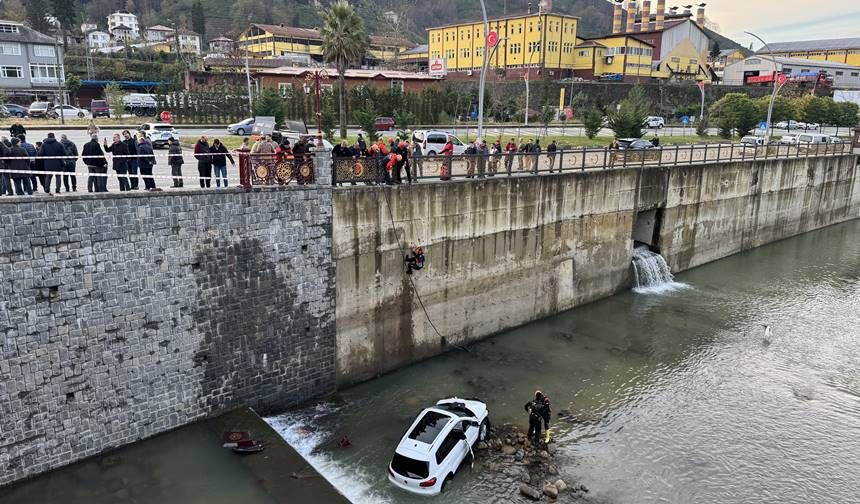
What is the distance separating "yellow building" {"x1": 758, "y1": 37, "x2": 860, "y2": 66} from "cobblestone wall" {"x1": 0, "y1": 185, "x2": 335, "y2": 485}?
449ft

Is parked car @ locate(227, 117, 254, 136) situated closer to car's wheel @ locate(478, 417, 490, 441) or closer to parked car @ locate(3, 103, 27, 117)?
parked car @ locate(3, 103, 27, 117)

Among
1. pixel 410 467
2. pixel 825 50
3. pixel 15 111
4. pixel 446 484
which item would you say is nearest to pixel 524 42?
pixel 15 111

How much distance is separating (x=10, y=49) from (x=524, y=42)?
63.1m

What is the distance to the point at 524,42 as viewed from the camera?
281ft

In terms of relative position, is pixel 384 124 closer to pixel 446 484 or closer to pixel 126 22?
pixel 446 484

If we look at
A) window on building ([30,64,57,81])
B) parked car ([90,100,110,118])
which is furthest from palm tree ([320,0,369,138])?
window on building ([30,64,57,81])

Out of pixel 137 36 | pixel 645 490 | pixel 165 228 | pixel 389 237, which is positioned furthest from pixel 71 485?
pixel 137 36

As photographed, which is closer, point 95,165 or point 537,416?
point 95,165

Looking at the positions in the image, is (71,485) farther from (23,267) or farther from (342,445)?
(342,445)

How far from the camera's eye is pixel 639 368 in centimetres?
2050

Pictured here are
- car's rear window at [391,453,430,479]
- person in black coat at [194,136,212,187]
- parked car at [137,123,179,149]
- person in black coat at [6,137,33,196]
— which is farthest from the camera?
parked car at [137,123,179,149]

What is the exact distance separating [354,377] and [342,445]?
3419 millimetres

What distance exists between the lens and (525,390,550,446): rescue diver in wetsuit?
49.8ft

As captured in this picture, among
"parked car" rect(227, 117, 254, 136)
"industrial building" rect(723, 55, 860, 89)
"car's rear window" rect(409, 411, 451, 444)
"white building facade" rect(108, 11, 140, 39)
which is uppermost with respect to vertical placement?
"white building facade" rect(108, 11, 140, 39)
